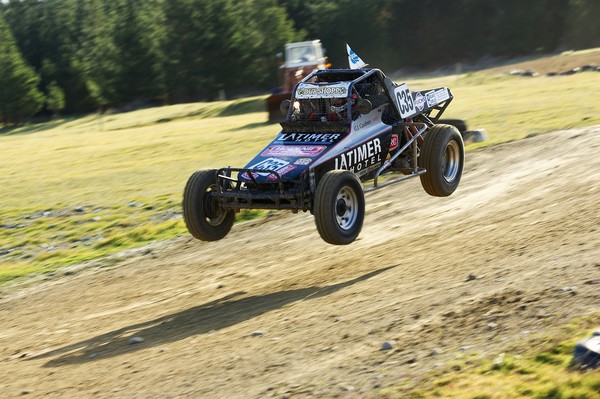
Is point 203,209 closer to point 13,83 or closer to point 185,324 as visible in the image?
point 185,324

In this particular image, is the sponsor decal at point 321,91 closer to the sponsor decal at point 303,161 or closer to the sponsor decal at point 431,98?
the sponsor decal at point 303,161

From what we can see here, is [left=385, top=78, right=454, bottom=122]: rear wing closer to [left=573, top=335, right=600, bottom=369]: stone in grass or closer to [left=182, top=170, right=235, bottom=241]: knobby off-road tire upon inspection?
[left=182, top=170, right=235, bottom=241]: knobby off-road tire

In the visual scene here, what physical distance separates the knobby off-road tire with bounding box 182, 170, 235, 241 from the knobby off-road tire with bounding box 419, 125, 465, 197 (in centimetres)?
291

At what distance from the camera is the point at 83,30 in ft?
248

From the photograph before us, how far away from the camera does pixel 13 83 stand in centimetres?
6419

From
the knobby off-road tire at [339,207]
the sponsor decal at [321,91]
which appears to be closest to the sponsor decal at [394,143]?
the sponsor decal at [321,91]

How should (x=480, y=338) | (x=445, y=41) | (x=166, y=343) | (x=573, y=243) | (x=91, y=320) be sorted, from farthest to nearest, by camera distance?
(x=445, y=41) < (x=91, y=320) < (x=573, y=243) < (x=166, y=343) < (x=480, y=338)

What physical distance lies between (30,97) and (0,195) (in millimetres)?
46886

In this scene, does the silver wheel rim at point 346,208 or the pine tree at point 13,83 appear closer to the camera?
the silver wheel rim at point 346,208

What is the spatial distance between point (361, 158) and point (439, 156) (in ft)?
4.37

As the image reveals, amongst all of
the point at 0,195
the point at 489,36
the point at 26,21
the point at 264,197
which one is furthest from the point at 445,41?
the point at 264,197

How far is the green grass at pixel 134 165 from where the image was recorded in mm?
14750

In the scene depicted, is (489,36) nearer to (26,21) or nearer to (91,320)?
(26,21)

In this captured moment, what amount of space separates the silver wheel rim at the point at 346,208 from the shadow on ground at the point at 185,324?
66 cm
